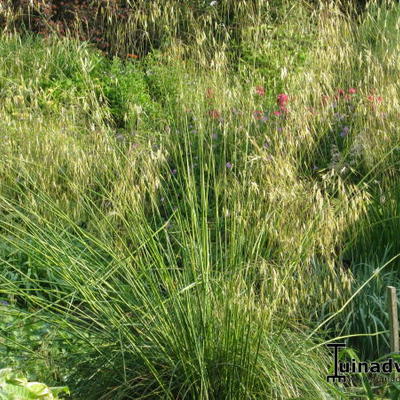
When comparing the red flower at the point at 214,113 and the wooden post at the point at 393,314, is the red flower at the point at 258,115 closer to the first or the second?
the red flower at the point at 214,113

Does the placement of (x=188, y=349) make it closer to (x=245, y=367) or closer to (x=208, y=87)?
(x=245, y=367)

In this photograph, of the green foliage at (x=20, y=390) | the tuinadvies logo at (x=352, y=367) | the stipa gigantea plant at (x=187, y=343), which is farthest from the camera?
the tuinadvies logo at (x=352, y=367)

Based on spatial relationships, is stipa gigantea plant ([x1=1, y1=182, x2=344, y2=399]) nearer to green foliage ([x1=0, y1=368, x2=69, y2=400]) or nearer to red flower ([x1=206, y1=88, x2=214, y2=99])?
green foliage ([x1=0, y1=368, x2=69, y2=400])

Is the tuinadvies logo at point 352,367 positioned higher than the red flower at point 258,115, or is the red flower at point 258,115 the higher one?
the red flower at point 258,115

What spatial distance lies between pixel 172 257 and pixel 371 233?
1568 millimetres

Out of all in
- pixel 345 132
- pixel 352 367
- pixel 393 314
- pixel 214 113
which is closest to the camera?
pixel 393 314

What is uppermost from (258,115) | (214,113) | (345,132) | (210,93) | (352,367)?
(210,93)

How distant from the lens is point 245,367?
2240mm

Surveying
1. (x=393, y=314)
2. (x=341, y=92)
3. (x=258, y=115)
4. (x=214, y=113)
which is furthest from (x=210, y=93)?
(x=393, y=314)

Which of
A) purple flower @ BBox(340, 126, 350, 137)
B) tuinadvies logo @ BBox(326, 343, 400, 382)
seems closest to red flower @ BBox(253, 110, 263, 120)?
purple flower @ BBox(340, 126, 350, 137)

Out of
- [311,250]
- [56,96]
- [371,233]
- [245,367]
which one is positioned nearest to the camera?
[245,367]

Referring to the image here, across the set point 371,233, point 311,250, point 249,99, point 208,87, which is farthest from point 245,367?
point 208,87

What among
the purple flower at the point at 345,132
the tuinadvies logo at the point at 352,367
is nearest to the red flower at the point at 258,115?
the purple flower at the point at 345,132

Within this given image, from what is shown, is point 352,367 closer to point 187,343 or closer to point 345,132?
point 187,343
